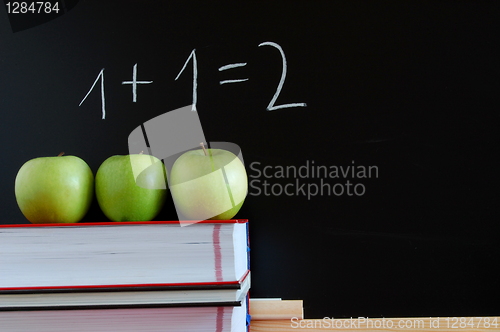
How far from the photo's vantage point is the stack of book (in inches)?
28.9

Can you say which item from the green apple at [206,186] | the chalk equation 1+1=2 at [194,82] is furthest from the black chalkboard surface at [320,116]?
the green apple at [206,186]

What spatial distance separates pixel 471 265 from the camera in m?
0.99

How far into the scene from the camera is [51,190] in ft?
2.63

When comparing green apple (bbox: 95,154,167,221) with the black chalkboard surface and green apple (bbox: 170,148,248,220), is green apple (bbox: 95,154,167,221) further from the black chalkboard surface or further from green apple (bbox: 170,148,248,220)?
the black chalkboard surface

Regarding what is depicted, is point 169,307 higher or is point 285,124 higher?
point 285,124

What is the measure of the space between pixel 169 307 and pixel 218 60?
0.55 meters

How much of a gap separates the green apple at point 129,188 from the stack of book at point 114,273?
82 mm

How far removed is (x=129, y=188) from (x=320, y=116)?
0.45 metres

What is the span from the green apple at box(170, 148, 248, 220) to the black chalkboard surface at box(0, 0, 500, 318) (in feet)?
0.55

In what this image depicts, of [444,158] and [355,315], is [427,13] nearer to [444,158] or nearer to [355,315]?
[444,158]

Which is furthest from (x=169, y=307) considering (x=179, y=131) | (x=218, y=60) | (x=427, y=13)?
(x=427, y=13)

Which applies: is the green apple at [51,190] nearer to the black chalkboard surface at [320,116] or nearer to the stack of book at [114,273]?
the stack of book at [114,273]

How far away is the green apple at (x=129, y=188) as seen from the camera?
820 millimetres

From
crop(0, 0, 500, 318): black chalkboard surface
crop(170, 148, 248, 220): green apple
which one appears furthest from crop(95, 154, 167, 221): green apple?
crop(0, 0, 500, 318): black chalkboard surface
